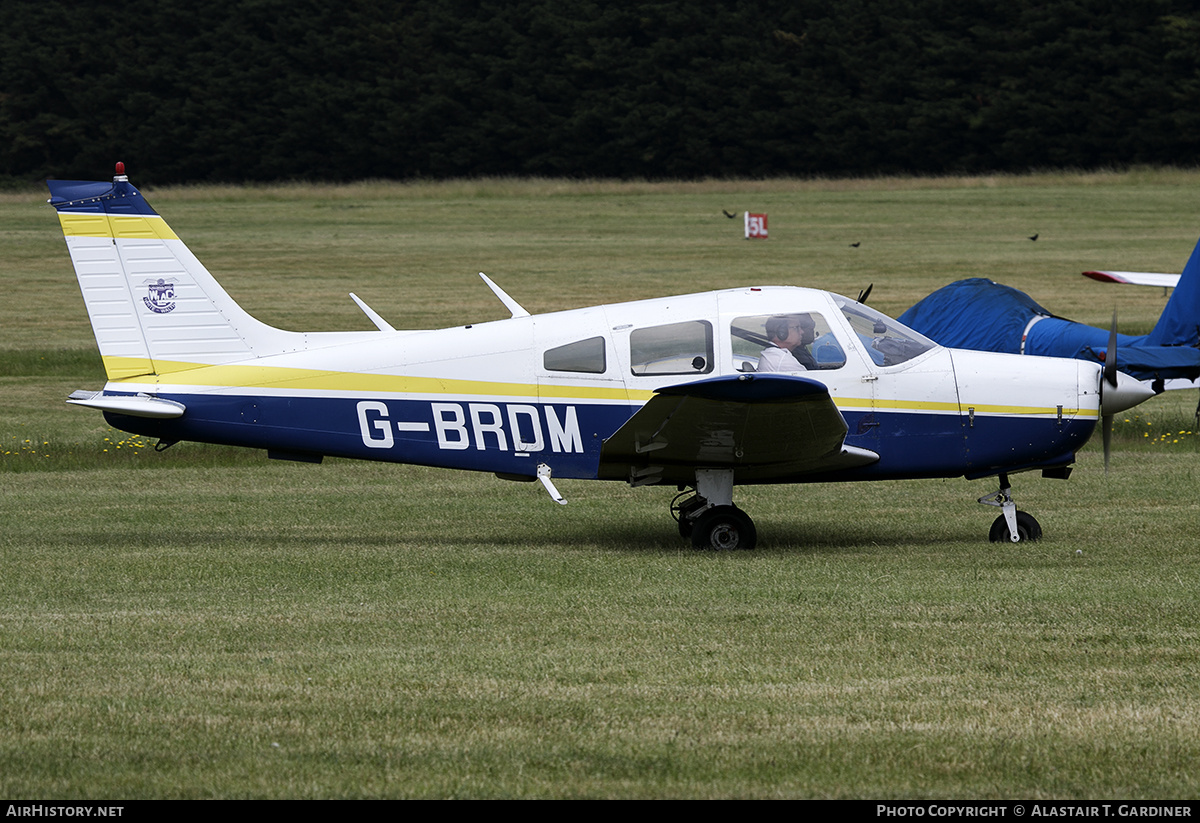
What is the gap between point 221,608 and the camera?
8.70m

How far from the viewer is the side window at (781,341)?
35.2 feet

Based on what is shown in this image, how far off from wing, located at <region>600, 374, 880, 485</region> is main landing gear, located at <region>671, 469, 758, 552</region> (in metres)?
0.11

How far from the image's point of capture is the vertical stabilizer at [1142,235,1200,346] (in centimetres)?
1324

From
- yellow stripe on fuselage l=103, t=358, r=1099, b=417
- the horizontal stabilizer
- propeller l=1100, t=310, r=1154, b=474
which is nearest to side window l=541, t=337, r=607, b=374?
yellow stripe on fuselage l=103, t=358, r=1099, b=417

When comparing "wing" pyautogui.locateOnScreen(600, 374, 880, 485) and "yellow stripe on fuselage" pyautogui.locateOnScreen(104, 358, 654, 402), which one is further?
"yellow stripe on fuselage" pyautogui.locateOnScreen(104, 358, 654, 402)

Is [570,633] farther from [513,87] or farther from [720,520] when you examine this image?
[513,87]

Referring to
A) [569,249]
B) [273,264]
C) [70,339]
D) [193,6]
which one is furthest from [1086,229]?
[193,6]

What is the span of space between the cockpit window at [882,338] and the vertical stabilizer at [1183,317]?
3539mm

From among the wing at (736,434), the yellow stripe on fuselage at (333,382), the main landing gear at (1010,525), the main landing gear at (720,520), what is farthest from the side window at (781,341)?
the main landing gear at (1010,525)

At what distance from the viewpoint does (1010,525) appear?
11.1 meters

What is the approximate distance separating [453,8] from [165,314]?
6766cm

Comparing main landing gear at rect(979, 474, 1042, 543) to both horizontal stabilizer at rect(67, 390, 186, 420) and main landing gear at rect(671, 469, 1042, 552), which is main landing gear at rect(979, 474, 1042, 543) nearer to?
main landing gear at rect(671, 469, 1042, 552)

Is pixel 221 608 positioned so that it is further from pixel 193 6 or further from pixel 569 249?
pixel 193 6

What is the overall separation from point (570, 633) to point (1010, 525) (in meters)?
4.60
